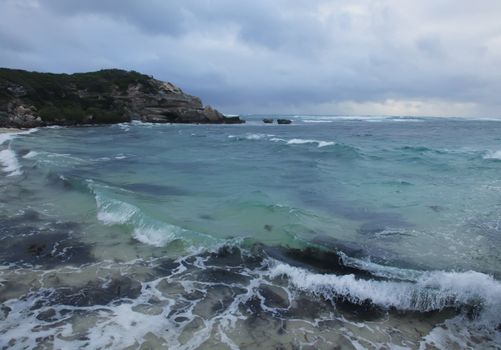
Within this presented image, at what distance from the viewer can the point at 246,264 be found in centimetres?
974

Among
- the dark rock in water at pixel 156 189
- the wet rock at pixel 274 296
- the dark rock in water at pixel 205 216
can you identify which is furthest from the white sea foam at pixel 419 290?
the dark rock in water at pixel 156 189

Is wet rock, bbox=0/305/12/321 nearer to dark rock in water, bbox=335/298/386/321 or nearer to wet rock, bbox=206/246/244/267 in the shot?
wet rock, bbox=206/246/244/267

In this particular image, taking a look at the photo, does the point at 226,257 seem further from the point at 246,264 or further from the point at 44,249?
the point at 44,249

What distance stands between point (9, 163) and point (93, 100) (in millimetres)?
55164

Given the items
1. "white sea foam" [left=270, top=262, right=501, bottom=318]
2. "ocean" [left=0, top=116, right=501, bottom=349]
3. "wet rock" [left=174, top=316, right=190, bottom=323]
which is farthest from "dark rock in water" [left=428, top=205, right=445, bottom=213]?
"wet rock" [left=174, top=316, right=190, bottom=323]

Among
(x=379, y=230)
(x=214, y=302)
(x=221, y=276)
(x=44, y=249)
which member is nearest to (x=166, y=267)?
(x=221, y=276)

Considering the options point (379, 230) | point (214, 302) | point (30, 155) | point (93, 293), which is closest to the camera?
point (214, 302)

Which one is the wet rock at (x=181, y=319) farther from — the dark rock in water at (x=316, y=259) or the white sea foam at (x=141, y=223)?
the white sea foam at (x=141, y=223)

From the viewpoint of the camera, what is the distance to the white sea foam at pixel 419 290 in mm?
7883

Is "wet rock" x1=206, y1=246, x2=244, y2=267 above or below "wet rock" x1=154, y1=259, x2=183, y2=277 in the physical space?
above

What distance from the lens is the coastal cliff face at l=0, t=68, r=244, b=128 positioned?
2357 inches

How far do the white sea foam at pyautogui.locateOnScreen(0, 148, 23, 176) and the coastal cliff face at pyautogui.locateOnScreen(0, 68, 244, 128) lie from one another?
93.2 feet

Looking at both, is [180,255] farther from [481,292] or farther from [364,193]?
[364,193]

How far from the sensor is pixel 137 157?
28172mm
